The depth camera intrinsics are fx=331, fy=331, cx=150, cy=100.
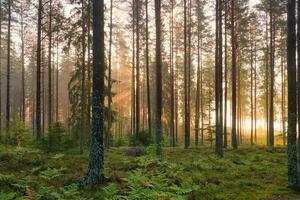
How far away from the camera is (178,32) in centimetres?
3634

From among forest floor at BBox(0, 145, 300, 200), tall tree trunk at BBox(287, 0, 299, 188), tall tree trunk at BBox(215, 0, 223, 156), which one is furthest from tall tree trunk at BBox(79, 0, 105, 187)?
tall tree trunk at BBox(215, 0, 223, 156)

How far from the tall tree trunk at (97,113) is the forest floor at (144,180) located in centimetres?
49

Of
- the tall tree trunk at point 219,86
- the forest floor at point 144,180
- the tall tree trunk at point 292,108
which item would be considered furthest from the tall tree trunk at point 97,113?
the tall tree trunk at point 219,86

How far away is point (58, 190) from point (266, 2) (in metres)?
29.9

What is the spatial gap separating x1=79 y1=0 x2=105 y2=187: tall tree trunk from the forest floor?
1.60 feet

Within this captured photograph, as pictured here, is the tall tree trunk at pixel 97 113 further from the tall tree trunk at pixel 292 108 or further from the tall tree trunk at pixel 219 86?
the tall tree trunk at pixel 219 86

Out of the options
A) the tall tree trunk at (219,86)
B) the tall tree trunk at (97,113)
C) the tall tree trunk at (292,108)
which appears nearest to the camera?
the tall tree trunk at (97,113)

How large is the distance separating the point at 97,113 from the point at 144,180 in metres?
2.76

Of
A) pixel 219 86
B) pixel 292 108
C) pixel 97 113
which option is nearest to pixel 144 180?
pixel 97 113

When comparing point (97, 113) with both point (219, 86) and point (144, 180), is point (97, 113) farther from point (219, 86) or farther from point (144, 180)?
point (219, 86)

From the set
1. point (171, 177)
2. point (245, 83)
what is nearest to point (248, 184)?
point (171, 177)

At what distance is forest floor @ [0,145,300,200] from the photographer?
973cm

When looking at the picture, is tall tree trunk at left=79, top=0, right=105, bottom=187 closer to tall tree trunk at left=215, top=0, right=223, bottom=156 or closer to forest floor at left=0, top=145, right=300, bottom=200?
forest floor at left=0, top=145, right=300, bottom=200

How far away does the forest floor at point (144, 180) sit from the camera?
973cm
